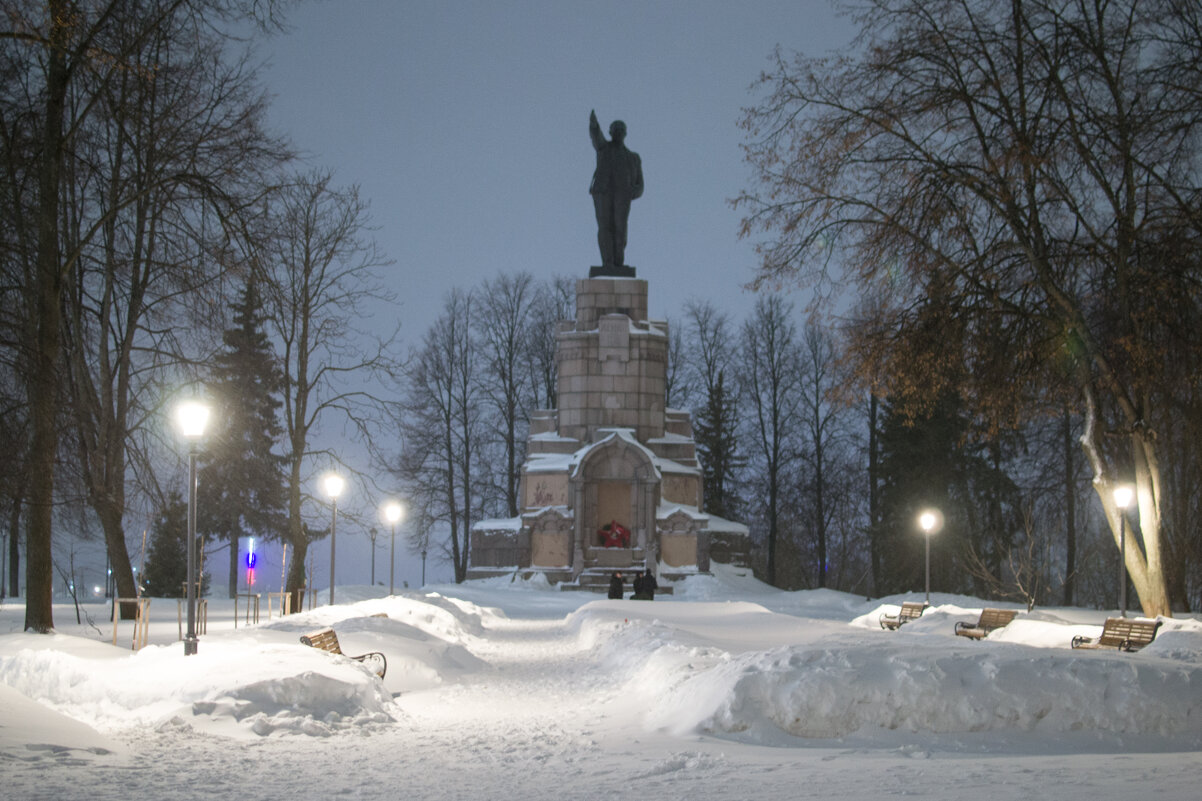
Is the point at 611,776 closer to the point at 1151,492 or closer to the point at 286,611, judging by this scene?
the point at 1151,492

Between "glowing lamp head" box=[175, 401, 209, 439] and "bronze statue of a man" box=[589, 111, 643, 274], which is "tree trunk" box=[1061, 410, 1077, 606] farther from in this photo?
"glowing lamp head" box=[175, 401, 209, 439]

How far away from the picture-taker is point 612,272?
41031mm

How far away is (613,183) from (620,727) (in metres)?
33.2

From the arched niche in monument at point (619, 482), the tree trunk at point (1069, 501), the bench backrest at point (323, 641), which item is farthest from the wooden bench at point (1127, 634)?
the arched niche in monument at point (619, 482)

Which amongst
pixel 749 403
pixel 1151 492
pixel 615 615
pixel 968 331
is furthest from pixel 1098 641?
pixel 749 403

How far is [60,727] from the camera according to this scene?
7.79 meters

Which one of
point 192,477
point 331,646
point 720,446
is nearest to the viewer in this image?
point 192,477

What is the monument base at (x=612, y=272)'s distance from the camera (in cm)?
4091

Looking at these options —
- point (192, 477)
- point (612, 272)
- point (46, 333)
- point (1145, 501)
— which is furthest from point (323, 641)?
point (612, 272)

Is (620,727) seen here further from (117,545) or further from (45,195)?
(117,545)

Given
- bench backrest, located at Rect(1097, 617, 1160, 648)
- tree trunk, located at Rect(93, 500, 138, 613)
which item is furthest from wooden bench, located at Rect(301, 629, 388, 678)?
bench backrest, located at Rect(1097, 617, 1160, 648)

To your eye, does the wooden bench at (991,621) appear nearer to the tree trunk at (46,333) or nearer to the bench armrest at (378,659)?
the bench armrest at (378,659)

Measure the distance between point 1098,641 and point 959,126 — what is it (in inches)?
321

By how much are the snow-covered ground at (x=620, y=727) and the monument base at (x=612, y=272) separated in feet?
95.8
